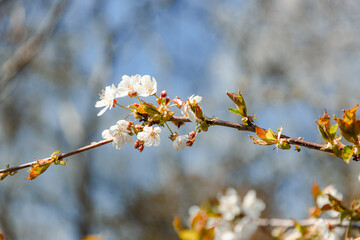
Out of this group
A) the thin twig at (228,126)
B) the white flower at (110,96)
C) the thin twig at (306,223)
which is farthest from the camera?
the thin twig at (306,223)

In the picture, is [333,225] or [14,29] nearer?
[333,225]

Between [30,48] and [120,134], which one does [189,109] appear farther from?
[30,48]

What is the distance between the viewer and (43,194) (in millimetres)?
6617

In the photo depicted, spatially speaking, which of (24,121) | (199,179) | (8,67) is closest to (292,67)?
(199,179)

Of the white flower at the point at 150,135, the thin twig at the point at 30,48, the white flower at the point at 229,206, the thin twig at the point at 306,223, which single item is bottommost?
the thin twig at the point at 306,223

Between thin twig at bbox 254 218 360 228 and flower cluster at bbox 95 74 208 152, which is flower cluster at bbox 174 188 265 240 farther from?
flower cluster at bbox 95 74 208 152

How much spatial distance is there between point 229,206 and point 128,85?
773 millimetres

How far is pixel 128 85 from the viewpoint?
0.59 metres

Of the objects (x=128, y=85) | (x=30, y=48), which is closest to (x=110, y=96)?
(x=128, y=85)

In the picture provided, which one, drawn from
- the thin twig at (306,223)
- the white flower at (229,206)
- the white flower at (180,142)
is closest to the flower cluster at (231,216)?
the white flower at (229,206)

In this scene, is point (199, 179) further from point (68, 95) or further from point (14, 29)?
point (14, 29)

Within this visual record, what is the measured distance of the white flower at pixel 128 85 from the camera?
23.0 inches

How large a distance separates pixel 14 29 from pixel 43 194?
4329mm

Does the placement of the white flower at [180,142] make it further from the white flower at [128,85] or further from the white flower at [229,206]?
the white flower at [229,206]
